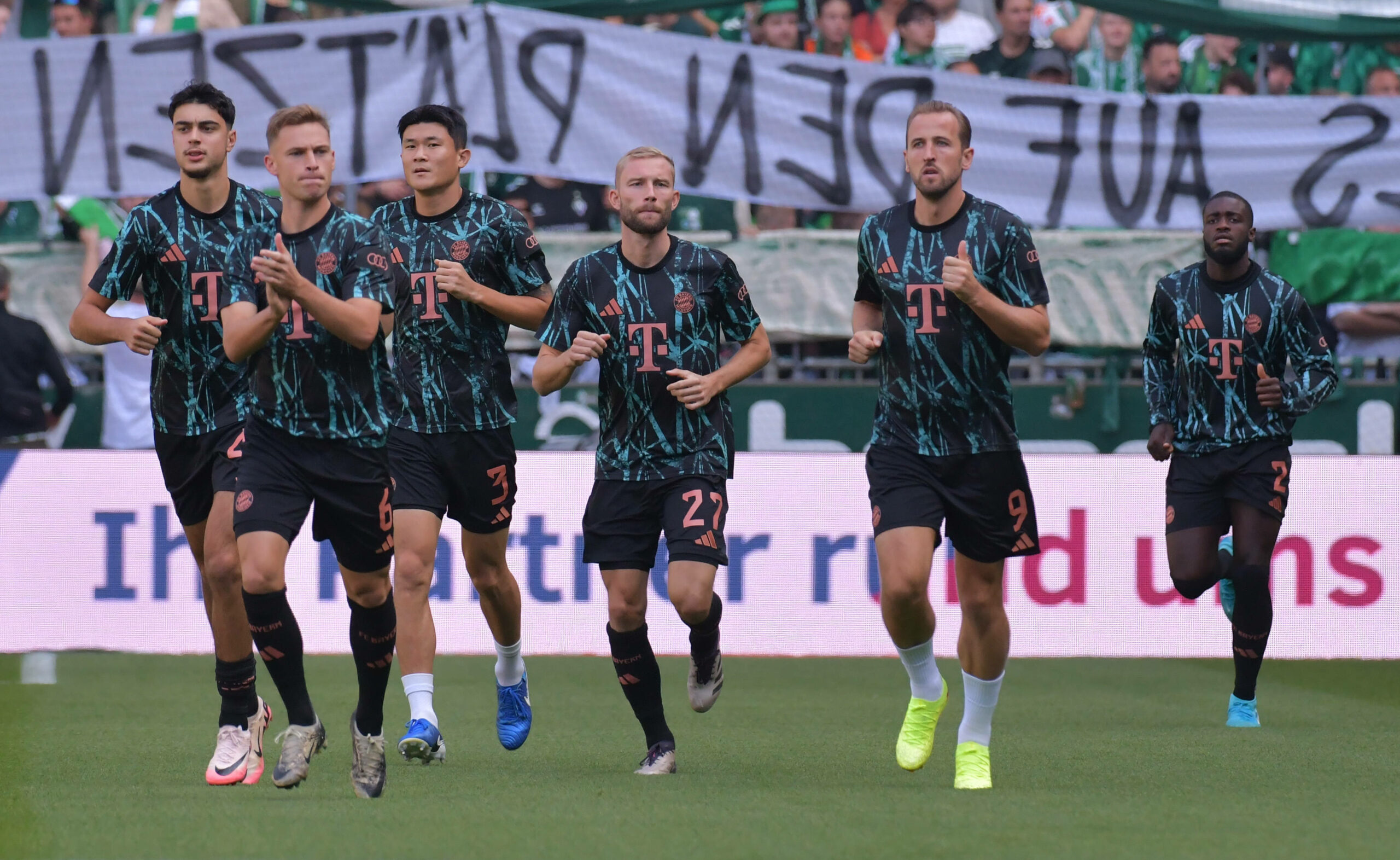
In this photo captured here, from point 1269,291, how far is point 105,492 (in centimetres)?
670

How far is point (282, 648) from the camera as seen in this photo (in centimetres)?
630

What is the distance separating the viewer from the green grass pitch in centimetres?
518

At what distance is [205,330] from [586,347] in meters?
1.37

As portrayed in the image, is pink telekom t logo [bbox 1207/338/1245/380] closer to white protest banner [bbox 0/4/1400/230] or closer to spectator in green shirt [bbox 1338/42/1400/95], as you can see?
white protest banner [bbox 0/4/1400/230]

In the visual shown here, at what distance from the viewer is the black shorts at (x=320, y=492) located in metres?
6.18

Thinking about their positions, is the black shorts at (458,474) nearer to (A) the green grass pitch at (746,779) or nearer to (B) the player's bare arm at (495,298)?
(B) the player's bare arm at (495,298)

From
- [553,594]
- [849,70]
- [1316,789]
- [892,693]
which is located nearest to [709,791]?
[1316,789]

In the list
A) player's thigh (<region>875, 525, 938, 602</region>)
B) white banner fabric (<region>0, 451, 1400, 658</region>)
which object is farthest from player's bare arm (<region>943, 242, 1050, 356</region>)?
white banner fabric (<region>0, 451, 1400, 658</region>)

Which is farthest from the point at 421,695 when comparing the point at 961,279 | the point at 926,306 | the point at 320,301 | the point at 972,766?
the point at 961,279

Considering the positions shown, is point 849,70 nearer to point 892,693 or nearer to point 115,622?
point 892,693


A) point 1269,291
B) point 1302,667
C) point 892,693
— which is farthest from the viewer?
point 1302,667

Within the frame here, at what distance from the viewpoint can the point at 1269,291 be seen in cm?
852

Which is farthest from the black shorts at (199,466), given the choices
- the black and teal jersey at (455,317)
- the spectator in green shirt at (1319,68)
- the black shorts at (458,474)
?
the spectator in green shirt at (1319,68)

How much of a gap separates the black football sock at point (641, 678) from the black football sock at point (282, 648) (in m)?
1.07
